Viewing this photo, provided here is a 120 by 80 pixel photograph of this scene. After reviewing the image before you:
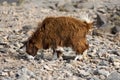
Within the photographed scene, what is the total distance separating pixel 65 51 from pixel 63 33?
911mm

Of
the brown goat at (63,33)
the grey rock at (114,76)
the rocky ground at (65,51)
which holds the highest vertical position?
the brown goat at (63,33)

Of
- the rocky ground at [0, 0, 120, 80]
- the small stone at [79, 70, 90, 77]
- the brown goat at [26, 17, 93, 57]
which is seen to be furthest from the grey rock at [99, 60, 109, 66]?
the small stone at [79, 70, 90, 77]

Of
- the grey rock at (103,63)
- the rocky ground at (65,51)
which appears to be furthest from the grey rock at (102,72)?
the grey rock at (103,63)

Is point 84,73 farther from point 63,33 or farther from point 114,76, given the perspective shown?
point 63,33

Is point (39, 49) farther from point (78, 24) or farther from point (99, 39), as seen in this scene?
point (99, 39)

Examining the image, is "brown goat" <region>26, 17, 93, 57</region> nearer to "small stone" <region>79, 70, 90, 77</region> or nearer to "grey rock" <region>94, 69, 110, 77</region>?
"small stone" <region>79, 70, 90, 77</region>

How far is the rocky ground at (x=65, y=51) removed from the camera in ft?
27.8

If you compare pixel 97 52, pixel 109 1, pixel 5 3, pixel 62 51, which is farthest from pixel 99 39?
pixel 5 3

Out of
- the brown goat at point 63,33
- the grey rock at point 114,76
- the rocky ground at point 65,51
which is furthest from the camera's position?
the brown goat at point 63,33

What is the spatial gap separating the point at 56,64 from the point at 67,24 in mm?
857

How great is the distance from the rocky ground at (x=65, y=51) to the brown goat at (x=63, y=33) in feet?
1.29

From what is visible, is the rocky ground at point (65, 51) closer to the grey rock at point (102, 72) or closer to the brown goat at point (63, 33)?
the grey rock at point (102, 72)

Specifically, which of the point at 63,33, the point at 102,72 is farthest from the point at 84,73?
the point at 63,33

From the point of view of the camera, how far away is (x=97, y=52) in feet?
33.2
